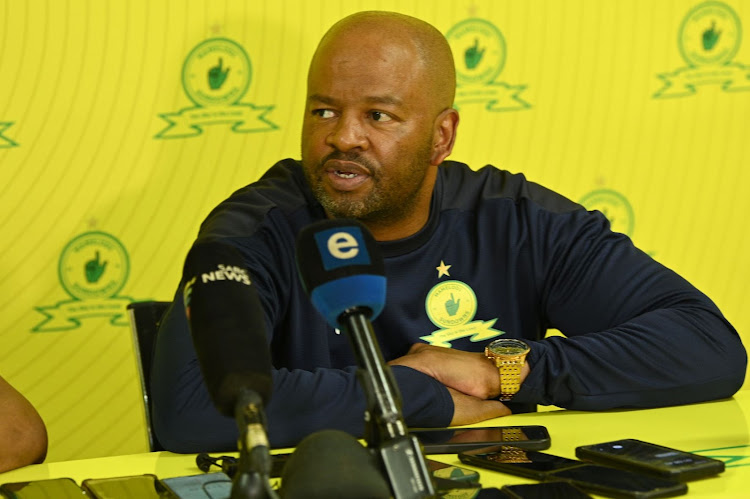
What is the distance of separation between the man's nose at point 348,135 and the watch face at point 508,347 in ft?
1.61

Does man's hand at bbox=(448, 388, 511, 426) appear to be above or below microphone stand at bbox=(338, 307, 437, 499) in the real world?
below

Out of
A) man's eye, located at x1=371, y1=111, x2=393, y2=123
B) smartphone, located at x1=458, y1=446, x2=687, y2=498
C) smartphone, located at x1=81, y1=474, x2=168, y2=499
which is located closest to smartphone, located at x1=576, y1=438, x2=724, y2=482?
smartphone, located at x1=458, y1=446, x2=687, y2=498

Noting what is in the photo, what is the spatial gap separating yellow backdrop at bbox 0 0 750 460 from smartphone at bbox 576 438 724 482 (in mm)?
1480

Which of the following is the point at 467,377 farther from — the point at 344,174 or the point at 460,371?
the point at 344,174

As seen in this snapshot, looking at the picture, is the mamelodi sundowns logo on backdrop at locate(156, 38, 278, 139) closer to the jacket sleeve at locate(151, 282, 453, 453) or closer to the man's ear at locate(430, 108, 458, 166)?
the man's ear at locate(430, 108, 458, 166)

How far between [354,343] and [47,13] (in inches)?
72.7

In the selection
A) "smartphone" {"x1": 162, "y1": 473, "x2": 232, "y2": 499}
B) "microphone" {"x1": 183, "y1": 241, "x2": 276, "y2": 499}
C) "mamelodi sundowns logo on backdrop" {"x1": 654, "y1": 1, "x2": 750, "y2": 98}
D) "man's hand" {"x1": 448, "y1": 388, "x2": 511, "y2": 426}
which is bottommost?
"smartphone" {"x1": 162, "y1": 473, "x2": 232, "y2": 499}

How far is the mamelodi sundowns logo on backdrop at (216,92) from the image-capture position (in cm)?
256

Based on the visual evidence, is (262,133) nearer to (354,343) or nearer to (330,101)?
(330,101)

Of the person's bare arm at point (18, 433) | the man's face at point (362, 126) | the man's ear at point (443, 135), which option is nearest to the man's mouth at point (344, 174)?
the man's face at point (362, 126)

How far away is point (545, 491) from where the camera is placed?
1.15 m

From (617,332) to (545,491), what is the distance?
0.80 m

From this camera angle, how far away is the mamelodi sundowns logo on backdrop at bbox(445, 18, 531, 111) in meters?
2.72

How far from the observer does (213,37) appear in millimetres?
2574
